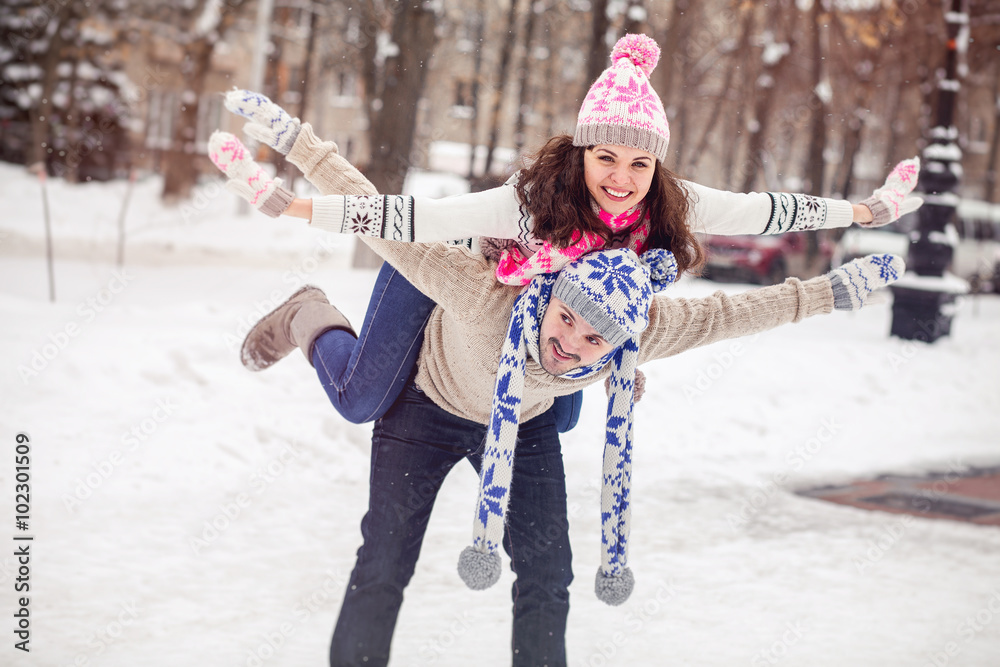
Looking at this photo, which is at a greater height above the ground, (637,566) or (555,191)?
(555,191)

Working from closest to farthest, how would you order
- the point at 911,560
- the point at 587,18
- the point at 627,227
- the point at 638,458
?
the point at 627,227 → the point at 911,560 → the point at 638,458 → the point at 587,18

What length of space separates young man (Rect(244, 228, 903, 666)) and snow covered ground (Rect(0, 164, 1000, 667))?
0.79 metres

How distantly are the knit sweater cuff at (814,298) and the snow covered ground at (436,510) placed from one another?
4.42 ft

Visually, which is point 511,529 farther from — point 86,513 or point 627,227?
point 86,513

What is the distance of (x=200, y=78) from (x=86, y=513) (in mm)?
16025

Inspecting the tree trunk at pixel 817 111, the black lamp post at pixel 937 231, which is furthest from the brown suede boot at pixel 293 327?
the tree trunk at pixel 817 111

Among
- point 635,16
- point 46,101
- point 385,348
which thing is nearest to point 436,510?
point 385,348

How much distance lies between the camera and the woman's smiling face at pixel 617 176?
210 centimetres

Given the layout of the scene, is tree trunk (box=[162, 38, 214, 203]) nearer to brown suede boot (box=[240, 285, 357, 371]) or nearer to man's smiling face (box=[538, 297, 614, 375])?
brown suede boot (box=[240, 285, 357, 371])

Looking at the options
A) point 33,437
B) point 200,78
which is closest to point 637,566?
point 33,437

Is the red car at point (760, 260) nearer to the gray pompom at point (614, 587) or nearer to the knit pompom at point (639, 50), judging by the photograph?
the knit pompom at point (639, 50)

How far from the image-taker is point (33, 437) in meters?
4.29

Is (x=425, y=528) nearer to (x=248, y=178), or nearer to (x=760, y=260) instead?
(x=248, y=178)

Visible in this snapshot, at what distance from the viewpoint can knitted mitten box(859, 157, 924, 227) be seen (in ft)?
8.23
